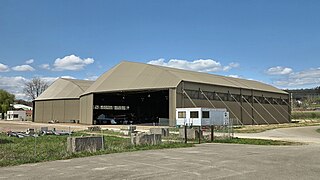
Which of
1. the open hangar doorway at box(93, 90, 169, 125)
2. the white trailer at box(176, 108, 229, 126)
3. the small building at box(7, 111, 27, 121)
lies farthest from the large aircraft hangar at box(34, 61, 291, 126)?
the small building at box(7, 111, 27, 121)

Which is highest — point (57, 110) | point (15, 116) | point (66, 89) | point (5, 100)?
point (66, 89)

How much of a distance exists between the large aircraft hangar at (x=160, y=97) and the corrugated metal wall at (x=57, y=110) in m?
0.23

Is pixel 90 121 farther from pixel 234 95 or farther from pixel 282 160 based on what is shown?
pixel 282 160

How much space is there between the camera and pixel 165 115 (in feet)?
263

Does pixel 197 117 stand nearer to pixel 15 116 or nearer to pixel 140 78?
pixel 140 78

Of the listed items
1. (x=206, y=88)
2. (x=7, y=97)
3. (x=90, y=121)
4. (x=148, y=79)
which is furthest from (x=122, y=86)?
(x=7, y=97)

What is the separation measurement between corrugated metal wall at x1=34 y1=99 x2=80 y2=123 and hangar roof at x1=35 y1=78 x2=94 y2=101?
3.76 feet

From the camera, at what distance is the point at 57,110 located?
269ft

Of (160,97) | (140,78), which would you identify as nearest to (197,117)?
(140,78)

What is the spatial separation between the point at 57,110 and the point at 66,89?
206 inches

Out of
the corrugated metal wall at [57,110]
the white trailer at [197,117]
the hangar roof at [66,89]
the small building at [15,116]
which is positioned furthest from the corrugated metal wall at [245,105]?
the small building at [15,116]

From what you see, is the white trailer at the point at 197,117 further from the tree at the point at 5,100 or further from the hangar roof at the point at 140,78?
the tree at the point at 5,100

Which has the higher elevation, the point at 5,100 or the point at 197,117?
the point at 5,100

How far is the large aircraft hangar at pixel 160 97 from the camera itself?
187 feet
